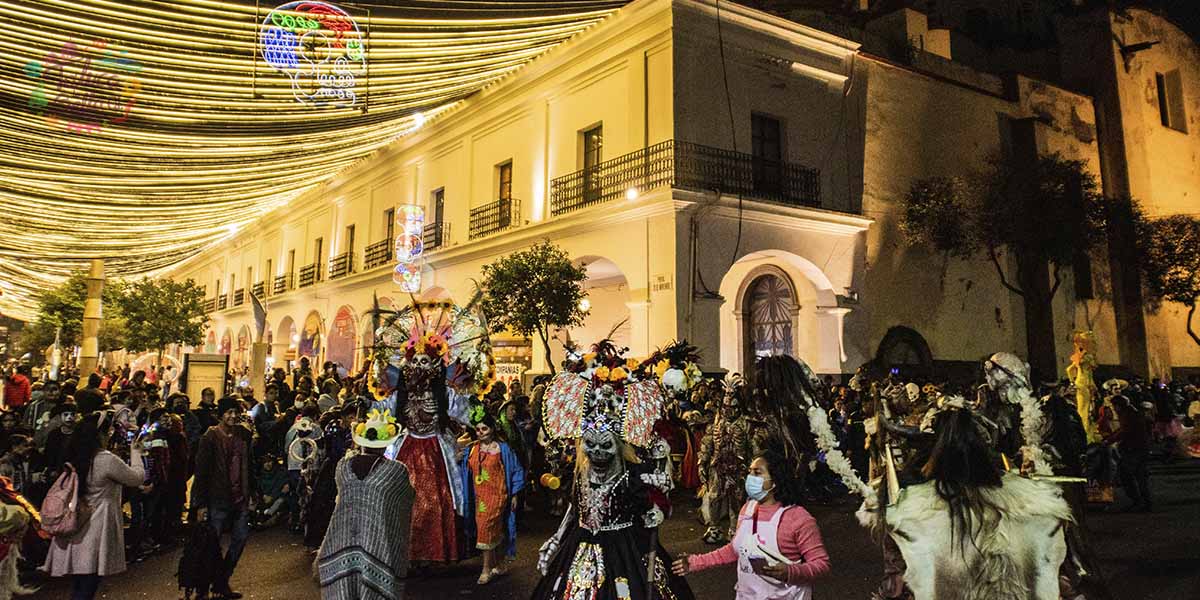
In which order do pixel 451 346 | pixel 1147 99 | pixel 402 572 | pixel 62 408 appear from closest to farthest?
pixel 402 572, pixel 62 408, pixel 451 346, pixel 1147 99

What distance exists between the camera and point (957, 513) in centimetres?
287

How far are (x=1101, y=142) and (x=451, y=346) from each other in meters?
26.3

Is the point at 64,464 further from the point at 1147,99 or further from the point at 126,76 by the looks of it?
the point at 1147,99

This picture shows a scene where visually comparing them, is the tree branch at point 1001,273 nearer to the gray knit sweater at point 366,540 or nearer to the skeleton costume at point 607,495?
the skeleton costume at point 607,495

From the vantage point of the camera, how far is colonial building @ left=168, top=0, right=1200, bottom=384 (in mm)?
15914

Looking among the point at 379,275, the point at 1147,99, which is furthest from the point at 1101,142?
the point at 379,275

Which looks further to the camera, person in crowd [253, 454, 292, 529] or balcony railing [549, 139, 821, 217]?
balcony railing [549, 139, 821, 217]

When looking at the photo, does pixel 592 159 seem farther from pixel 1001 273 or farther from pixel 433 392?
pixel 433 392

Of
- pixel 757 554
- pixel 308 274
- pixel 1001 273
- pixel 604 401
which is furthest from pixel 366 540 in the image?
pixel 308 274

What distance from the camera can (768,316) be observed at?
18.9 m

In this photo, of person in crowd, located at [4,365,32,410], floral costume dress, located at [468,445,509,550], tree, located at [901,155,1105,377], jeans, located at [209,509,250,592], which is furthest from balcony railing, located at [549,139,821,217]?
person in crowd, located at [4,365,32,410]

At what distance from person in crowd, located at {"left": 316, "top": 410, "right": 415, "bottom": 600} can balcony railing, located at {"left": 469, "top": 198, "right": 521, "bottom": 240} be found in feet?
53.3

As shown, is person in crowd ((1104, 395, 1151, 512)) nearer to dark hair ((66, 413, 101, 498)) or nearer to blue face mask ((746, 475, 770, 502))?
blue face mask ((746, 475, 770, 502))

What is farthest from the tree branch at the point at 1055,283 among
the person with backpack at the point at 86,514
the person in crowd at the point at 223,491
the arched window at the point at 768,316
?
the person with backpack at the point at 86,514
